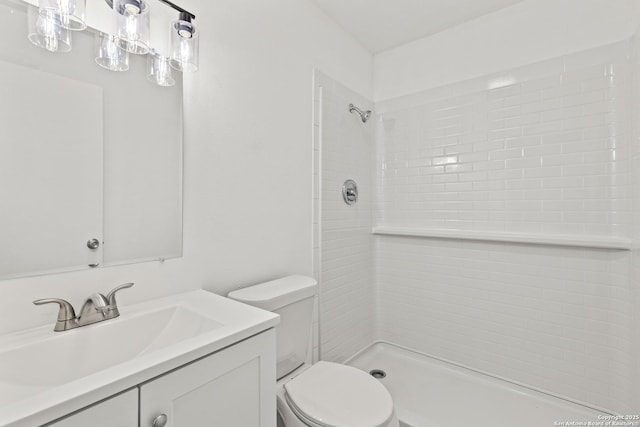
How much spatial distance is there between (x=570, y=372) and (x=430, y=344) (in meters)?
0.80

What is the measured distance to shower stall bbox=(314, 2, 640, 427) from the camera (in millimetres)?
1647

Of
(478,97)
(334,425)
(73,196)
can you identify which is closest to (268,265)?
(334,425)

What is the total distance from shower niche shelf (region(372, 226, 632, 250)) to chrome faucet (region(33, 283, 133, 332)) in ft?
6.07

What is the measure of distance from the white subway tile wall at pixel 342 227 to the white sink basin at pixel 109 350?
99cm

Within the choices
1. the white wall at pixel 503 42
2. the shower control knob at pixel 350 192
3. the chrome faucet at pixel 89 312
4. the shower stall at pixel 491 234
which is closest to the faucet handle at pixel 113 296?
the chrome faucet at pixel 89 312

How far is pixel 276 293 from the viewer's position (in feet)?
4.37

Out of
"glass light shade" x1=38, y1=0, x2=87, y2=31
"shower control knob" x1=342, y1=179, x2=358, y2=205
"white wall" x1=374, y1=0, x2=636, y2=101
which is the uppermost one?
"white wall" x1=374, y1=0, x2=636, y2=101

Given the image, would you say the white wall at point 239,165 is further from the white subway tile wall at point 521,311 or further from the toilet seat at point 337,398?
the white subway tile wall at point 521,311

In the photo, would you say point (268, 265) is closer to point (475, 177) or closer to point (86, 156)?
point (86, 156)

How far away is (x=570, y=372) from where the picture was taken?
1766 mm

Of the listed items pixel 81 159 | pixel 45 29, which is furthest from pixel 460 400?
pixel 45 29

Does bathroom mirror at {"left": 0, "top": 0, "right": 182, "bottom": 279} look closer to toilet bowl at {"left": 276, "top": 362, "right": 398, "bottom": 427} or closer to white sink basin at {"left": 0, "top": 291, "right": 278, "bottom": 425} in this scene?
white sink basin at {"left": 0, "top": 291, "right": 278, "bottom": 425}

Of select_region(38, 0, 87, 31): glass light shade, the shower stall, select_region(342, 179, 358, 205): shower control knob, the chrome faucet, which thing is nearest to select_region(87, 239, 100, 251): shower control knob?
the chrome faucet

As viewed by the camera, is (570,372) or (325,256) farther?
(325,256)
